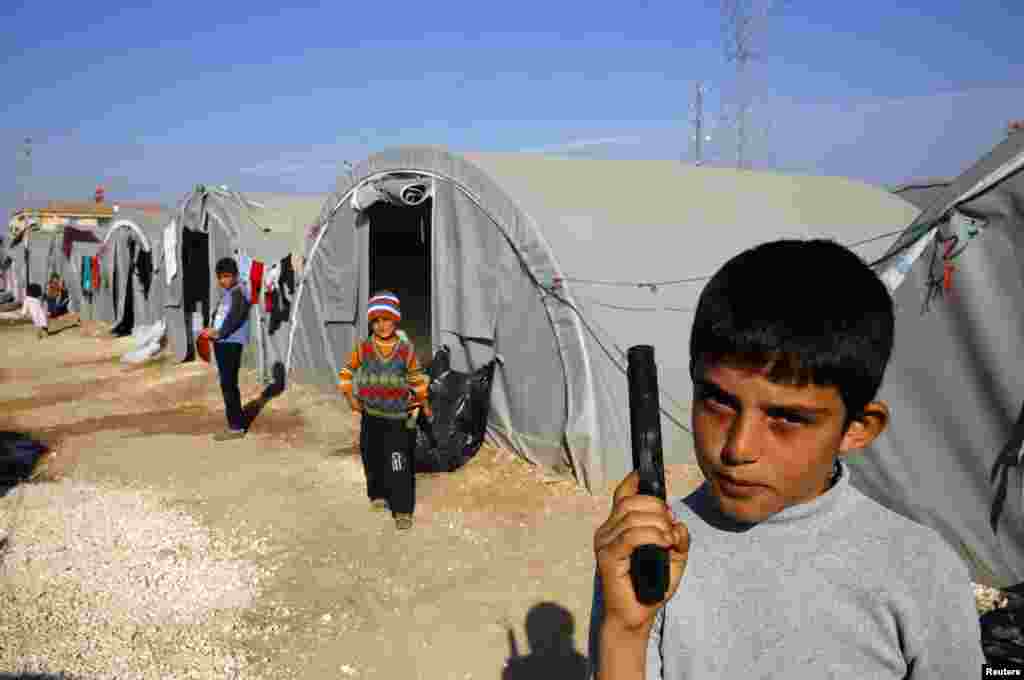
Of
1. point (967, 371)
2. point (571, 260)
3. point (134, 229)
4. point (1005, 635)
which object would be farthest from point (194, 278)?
point (1005, 635)

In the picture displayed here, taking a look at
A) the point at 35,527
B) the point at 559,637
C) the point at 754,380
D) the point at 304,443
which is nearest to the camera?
the point at 754,380

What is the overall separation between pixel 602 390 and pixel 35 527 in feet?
15.4

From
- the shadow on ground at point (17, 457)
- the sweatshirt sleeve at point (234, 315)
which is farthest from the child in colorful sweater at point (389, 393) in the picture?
the shadow on ground at point (17, 457)

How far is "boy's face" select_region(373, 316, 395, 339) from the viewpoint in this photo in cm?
504

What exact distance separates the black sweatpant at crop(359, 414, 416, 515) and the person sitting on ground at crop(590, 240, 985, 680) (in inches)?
163

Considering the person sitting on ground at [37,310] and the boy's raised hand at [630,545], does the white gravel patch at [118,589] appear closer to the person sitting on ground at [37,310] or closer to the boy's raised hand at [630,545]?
the boy's raised hand at [630,545]

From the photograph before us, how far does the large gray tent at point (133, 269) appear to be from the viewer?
13.6m

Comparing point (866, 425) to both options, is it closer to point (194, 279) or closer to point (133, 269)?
point (194, 279)

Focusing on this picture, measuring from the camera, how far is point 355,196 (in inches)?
324

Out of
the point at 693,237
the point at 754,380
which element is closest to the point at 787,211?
the point at 693,237

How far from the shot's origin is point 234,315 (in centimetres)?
745

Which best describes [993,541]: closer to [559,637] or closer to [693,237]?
[559,637]

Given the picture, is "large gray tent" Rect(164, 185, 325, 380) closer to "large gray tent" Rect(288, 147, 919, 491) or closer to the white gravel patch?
A: "large gray tent" Rect(288, 147, 919, 491)

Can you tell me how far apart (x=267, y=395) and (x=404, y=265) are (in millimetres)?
6991
